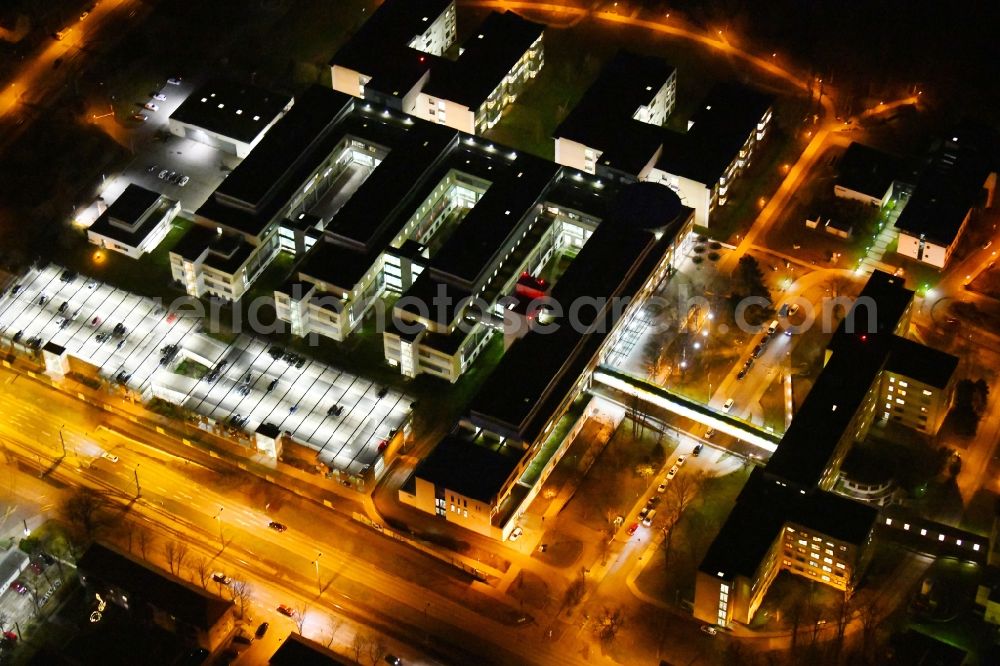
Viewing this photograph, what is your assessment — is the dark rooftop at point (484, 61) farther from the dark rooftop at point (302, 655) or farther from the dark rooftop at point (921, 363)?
the dark rooftop at point (302, 655)

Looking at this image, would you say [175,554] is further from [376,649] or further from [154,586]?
[376,649]

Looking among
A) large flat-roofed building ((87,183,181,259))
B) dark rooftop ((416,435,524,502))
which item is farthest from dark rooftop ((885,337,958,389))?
large flat-roofed building ((87,183,181,259))

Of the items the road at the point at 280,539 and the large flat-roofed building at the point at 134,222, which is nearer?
the road at the point at 280,539

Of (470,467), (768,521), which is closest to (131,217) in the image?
(470,467)

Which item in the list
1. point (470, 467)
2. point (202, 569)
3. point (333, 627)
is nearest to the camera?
point (333, 627)

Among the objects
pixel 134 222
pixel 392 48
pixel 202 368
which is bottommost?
pixel 202 368

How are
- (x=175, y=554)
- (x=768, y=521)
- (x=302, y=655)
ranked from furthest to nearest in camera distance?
1. (x=175, y=554)
2. (x=768, y=521)
3. (x=302, y=655)

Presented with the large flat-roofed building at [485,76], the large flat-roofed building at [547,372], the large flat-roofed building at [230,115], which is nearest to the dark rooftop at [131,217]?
the large flat-roofed building at [230,115]
